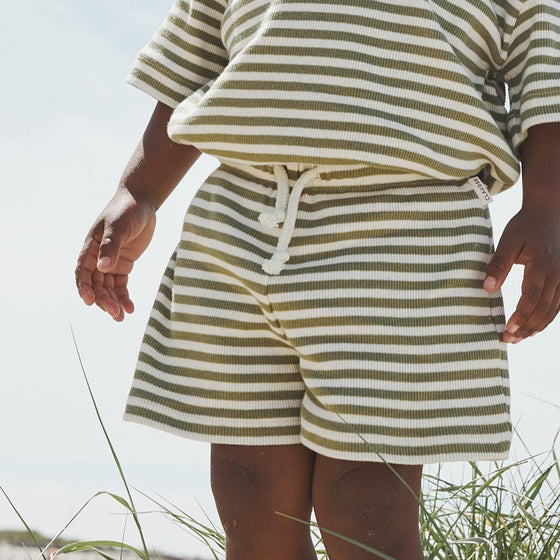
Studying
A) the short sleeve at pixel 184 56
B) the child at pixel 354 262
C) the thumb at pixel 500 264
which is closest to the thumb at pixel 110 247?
the child at pixel 354 262

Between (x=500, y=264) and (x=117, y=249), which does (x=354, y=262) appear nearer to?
(x=500, y=264)

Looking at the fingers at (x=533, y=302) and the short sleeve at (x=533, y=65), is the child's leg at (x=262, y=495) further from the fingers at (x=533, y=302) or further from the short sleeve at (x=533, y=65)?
the short sleeve at (x=533, y=65)

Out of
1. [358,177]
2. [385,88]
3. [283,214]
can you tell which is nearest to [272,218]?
[283,214]

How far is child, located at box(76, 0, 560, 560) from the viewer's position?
1380 mm

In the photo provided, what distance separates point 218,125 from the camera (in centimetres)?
150

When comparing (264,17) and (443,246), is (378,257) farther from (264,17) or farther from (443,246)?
(264,17)

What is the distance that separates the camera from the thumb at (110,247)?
5.32 ft

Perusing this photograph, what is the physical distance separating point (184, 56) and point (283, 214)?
0.44 metres

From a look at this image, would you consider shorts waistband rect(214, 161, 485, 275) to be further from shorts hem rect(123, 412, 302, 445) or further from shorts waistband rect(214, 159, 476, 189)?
shorts hem rect(123, 412, 302, 445)

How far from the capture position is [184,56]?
68.7 inches

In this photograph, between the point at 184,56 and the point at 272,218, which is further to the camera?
the point at 184,56

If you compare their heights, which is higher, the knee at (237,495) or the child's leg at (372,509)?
the child's leg at (372,509)

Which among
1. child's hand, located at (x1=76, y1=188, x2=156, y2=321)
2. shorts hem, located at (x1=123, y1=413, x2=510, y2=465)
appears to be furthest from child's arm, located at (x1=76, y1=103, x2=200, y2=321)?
shorts hem, located at (x1=123, y1=413, x2=510, y2=465)

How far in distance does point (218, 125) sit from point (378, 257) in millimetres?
302
